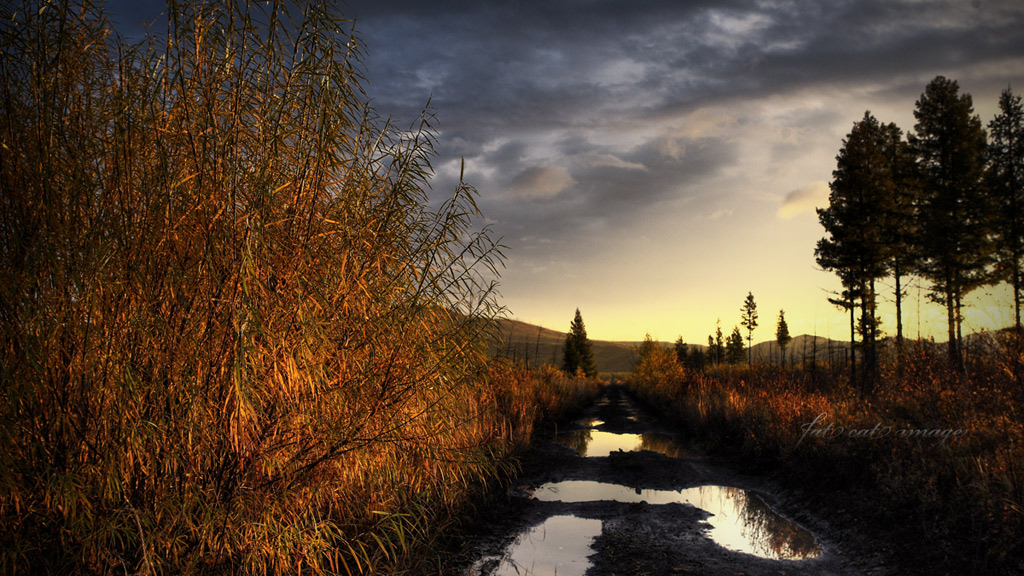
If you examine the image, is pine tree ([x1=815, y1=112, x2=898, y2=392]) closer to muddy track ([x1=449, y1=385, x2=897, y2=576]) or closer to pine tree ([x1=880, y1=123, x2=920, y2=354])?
pine tree ([x1=880, y1=123, x2=920, y2=354])

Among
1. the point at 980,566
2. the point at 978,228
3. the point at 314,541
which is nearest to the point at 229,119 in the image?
the point at 314,541

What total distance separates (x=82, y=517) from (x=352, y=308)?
1.49 metres

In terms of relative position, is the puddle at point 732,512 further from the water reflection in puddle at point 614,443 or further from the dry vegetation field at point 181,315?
the dry vegetation field at point 181,315

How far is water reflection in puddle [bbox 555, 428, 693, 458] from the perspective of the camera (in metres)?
9.79

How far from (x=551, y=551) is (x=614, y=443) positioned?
22.8ft

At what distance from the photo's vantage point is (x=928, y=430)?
5.46m

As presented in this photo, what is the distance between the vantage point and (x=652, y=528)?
509 centimetres

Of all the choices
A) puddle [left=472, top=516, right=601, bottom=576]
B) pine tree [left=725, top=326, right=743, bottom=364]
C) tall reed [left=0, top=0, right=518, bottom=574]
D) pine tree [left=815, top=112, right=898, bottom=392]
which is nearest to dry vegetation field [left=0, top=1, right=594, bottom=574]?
tall reed [left=0, top=0, right=518, bottom=574]

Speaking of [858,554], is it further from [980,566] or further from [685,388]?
[685,388]

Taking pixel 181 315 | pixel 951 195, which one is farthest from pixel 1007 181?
pixel 181 315

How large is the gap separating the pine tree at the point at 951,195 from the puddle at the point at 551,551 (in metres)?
27.1

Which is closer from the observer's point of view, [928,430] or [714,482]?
[928,430]

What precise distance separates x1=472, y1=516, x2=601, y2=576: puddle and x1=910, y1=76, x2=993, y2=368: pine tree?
27136 millimetres

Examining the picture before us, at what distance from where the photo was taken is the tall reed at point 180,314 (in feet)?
7.34
